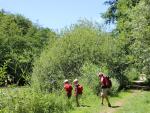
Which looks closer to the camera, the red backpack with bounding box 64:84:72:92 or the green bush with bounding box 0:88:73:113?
the green bush with bounding box 0:88:73:113

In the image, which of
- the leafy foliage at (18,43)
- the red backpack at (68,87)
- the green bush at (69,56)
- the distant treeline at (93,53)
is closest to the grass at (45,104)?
the red backpack at (68,87)

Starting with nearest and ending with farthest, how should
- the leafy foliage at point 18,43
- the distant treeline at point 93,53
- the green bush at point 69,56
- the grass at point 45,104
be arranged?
the grass at point 45,104
the distant treeline at point 93,53
the green bush at point 69,56
the leafy foliage at point 18,43

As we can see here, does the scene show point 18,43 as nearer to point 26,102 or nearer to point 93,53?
point 93,53

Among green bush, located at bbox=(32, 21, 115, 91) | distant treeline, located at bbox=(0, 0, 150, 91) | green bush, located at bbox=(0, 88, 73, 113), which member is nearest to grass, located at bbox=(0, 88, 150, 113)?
green bush, located at bbox=(0, 88, 73, 113)

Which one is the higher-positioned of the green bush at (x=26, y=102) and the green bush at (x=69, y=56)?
the green bush at (x=69, y=56)

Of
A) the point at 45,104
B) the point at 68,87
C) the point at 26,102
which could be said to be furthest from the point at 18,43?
the point at 26,102

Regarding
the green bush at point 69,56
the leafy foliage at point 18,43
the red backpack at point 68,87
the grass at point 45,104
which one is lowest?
the grass at point 45,104

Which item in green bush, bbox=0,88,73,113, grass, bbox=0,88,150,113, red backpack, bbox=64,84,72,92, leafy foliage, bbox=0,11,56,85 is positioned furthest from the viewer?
leafy foliage, bbox=0,11,56,85

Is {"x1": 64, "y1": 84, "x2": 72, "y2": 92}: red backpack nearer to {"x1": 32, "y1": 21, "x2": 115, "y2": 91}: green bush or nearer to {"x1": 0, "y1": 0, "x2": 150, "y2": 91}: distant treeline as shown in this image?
{"x1": 0, "y1": 0, "x2": 150, "y2": 91}: distant treeline

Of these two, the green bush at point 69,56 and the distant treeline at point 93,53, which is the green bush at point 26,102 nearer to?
the distant treeline at point 93,53

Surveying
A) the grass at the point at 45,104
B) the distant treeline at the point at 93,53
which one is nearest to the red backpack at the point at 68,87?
the grass at the point at 45,104

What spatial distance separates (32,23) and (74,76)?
134 feet

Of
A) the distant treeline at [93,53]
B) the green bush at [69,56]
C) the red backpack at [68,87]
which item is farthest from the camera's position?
the green bush at [69,56]

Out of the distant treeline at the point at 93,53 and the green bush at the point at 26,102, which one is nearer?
the green bush at the point at 26,102
